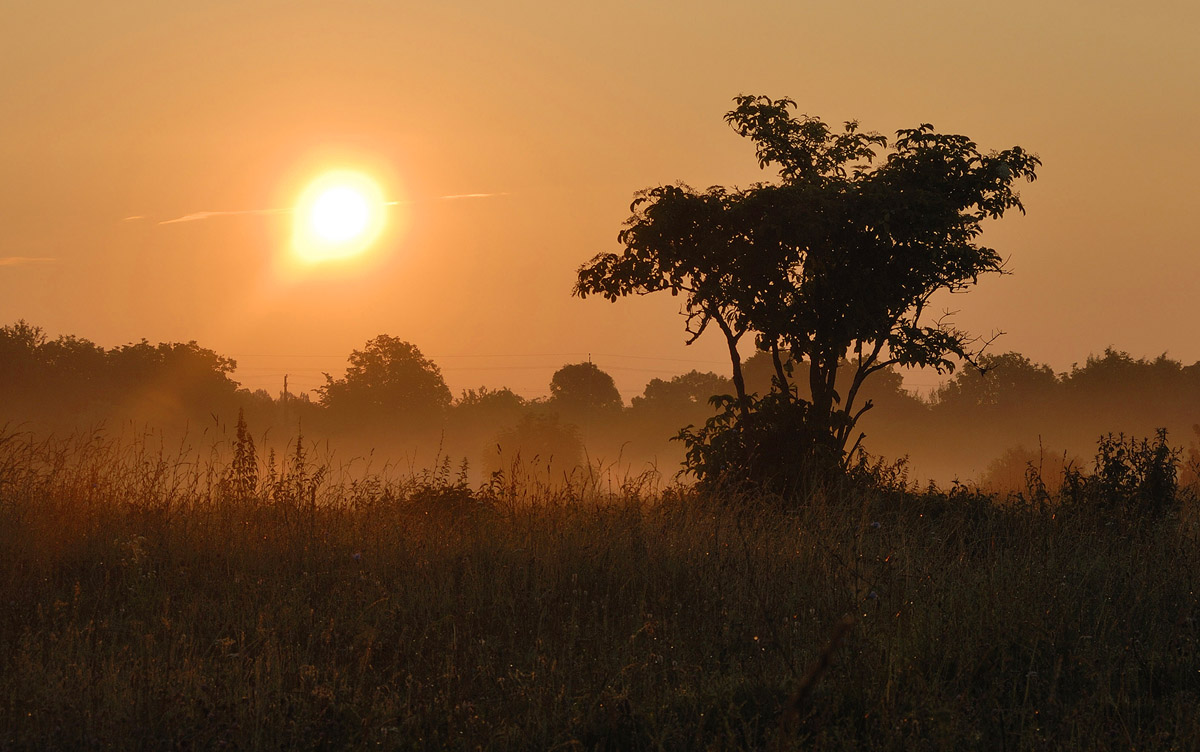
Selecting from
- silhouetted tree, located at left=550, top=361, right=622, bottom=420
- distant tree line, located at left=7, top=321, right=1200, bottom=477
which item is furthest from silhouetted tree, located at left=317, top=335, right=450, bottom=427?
silhouetted tree, located at left=550, top=361, right=622, bottom=420

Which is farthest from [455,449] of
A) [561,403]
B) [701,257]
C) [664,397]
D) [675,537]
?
[675,537]

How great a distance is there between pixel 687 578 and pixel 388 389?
7131 centimetres

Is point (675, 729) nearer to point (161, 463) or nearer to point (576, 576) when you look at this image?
point (576, 576)

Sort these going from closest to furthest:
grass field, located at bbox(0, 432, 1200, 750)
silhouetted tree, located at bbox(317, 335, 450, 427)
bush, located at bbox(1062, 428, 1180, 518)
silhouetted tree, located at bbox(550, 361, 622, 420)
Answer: grass field, located at bbox(0, 432, 1200, 750), bush, located at bbox(1062, 428, 1180, 518), silhouetted tree, located at bbox(317, 335, 450, 427), silhouetted tree, located at bbox(550, 361, 622, 420)

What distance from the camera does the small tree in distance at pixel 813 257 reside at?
1398 centimetres

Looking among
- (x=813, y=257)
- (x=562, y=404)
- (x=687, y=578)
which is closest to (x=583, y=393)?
(x=562, y=404)

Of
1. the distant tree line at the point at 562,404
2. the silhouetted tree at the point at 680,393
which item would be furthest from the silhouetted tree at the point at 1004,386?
the silhouetted tree at the point at 680,393

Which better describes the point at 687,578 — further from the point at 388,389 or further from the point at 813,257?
the point at 388,389

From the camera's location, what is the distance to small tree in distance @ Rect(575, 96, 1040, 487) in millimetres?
13984

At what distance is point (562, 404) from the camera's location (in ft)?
284

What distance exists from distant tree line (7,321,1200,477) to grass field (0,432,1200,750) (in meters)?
41.0

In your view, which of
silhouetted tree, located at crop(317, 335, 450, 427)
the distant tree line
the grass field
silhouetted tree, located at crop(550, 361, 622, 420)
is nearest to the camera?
the grass field

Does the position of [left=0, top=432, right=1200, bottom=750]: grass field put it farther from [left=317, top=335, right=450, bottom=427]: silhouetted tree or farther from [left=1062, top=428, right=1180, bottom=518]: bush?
[left=317, top=335, right=450, bottom=427]: silhouetted tree

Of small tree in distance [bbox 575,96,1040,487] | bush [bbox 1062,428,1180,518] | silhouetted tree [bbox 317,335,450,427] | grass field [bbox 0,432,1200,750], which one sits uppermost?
silhouetted tree [bbox 317,335,450,427]
